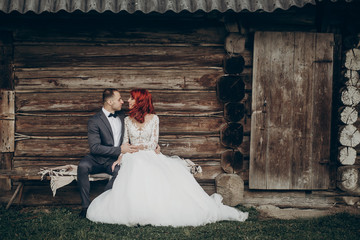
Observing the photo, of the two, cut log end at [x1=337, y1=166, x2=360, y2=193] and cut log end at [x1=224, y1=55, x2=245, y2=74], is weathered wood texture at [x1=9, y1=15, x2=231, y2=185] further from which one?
cut log end at [x1=337, y1=166, x2=360, y2=193]

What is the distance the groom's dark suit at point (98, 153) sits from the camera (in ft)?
15.7

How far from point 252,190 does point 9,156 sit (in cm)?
384

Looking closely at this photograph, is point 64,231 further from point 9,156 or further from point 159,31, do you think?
point 159,31

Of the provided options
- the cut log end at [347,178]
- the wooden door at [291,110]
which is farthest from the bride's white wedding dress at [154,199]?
the cut log end at [347,178]

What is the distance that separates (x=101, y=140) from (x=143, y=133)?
651 mm

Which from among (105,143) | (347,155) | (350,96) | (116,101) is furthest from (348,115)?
(105,143)

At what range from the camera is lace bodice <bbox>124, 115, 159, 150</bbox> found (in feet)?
16.2

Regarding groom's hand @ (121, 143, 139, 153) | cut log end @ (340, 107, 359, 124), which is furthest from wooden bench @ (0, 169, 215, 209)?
cut log end @ (340, 107, 359, 124)

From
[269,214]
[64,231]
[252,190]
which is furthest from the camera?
[252,190]

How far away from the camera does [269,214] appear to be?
5238 mm

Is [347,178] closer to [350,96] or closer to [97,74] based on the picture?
[350,96]

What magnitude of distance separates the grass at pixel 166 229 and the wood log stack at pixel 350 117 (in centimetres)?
83

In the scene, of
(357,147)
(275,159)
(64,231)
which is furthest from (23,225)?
(357,147)

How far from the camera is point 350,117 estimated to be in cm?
536
